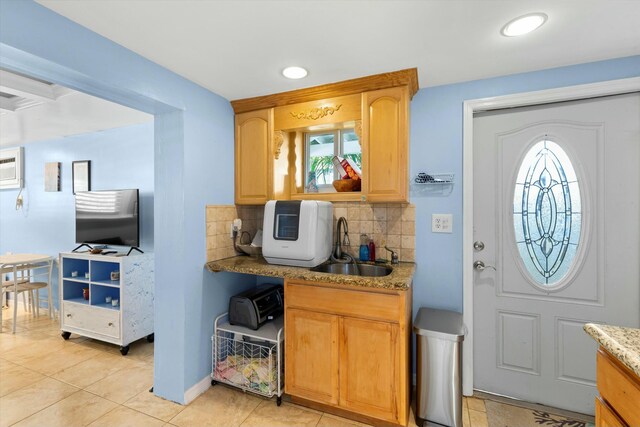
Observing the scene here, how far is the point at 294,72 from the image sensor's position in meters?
1.87

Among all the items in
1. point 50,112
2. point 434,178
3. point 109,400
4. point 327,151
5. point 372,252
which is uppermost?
point 50,112

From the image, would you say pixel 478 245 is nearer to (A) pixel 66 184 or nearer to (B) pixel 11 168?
(A) pixel 66 184

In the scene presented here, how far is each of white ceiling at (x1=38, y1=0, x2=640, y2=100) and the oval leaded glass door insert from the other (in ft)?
1.98

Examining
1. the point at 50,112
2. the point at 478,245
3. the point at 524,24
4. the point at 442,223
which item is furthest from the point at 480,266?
the point at 50,112

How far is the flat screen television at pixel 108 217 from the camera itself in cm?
285

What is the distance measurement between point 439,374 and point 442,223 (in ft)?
3.18

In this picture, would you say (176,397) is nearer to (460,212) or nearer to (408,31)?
(460,212)

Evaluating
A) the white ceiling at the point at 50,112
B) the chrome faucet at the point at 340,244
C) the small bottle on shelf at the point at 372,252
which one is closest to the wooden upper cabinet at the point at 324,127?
the chrome faucet at the point at 340,244

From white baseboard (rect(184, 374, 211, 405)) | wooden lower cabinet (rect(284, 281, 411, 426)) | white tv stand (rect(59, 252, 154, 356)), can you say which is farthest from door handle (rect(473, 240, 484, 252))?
white tv stand (rect(59, 252, 154, 356))

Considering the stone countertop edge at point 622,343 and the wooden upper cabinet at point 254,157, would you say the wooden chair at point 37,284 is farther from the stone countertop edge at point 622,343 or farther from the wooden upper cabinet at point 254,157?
the stone countertop edge at point 622,343

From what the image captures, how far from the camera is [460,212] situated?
203 centimetres

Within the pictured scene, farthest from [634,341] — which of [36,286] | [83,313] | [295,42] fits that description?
[36,286]

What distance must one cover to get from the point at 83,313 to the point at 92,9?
9.11 ft

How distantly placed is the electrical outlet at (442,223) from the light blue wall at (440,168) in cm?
3
